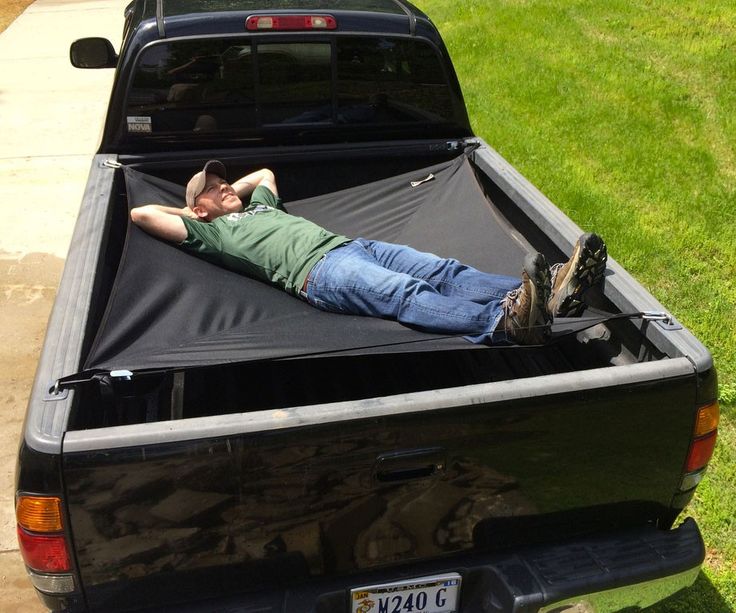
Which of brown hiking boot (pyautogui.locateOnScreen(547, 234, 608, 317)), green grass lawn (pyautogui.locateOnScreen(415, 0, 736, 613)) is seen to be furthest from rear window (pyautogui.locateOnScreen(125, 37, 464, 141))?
green grass lawn (pyautogui.locateOnScreen(415, 0, 736, 613))

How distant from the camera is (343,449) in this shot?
208cm

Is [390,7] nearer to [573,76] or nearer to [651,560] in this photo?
[651,560]

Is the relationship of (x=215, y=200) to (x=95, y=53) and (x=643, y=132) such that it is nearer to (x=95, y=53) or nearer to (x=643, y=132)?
(x=95, y=53)

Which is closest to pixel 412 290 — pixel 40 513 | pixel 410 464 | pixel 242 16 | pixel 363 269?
pixel 363 269

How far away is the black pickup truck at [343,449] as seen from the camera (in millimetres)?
2014

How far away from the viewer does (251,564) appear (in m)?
2.17

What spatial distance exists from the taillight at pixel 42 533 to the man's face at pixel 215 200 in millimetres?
2046

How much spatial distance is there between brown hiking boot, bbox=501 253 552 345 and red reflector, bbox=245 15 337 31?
1917 mm

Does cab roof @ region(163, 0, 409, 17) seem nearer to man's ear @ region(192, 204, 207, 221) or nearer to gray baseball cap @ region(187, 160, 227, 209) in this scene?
gray baseball cap @ region(187, 160, 227, 209)

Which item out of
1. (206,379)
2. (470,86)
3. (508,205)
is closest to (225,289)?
(206,379)

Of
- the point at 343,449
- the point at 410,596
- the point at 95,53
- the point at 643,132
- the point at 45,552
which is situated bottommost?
the point at 643,132

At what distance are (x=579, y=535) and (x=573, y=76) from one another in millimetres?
7156

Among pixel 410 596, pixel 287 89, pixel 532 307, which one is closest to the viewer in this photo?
pixel 410 596

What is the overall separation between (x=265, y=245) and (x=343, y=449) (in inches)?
64.0
